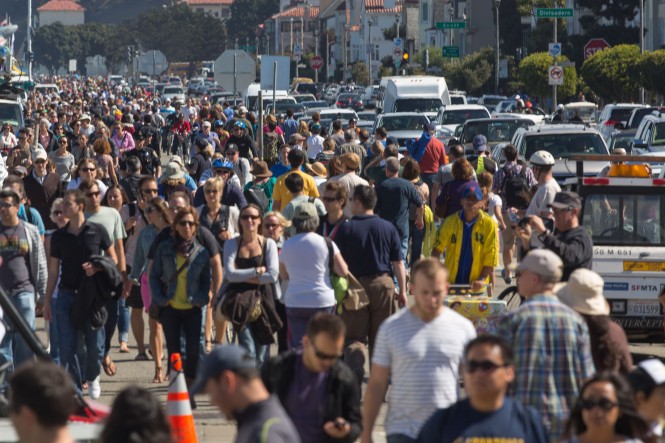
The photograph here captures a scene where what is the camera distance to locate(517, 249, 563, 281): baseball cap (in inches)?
300

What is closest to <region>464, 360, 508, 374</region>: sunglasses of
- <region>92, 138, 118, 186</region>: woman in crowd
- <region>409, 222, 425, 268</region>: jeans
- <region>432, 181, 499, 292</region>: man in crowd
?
<region>432, 181, 499, 292</region>: man in crowd

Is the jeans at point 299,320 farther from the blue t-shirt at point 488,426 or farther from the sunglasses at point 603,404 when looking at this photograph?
the sunglasses at point 603,404

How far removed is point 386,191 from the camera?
15.1 metres

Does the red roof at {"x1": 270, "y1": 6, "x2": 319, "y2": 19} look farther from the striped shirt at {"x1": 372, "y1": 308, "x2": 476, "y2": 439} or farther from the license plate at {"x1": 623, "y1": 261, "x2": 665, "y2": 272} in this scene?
the striped shirt at {"x1": 372, "y1": 308, "x2": 476, "y2": 439}

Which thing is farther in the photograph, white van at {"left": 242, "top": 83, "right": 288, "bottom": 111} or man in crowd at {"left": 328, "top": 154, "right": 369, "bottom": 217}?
white van at {"left": 242, "top": 83, "right": 288, "bottom": 111}

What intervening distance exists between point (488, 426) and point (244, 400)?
1.19 m

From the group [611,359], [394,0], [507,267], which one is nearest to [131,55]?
[394,0]

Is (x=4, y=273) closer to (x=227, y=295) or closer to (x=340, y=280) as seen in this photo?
(x=227, y=295)

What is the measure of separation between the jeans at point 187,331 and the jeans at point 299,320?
951 millimetres

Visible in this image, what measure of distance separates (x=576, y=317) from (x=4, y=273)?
5420 millimetres

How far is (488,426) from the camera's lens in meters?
6.27

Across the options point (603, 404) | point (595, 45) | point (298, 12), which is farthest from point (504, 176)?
point (298, 12)

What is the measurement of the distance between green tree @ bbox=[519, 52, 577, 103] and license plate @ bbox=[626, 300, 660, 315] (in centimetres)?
4730

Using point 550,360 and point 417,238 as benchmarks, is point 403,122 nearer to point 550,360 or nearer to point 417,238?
point 417,238
